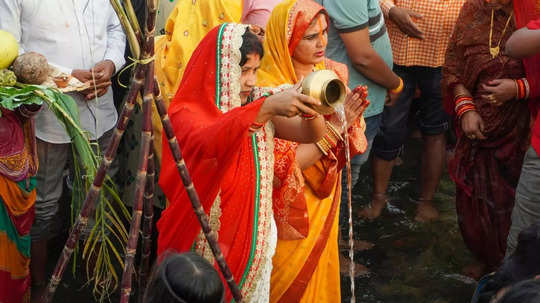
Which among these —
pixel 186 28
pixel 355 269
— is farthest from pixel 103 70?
pixel 355 269

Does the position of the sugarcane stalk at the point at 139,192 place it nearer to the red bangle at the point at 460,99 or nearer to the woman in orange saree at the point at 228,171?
the woman in orange saree at the point at 228,171

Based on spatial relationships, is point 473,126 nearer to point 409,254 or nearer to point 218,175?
point 409,254

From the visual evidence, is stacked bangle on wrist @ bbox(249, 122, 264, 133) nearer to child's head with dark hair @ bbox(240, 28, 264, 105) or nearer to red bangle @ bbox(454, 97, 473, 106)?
child's head with dark hair @ bbox(240, 28, 264, 105)

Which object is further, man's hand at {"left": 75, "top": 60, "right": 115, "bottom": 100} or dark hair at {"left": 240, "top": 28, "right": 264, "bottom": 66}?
man's hand at {"left": 75, "top": 60, "right": 115, "bottom": 100}

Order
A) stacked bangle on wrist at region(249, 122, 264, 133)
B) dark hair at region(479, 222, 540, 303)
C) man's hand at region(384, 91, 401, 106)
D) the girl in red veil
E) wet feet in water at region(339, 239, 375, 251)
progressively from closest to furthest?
dark hair at region(479, 222, 540, 303) → stacked bangle on wrist at region(249, 122, 264, 133) → the girl in red veil → man's hand at region(384, 91, 401, 106) → wet feet in water at region(339, 239, 375, 251)

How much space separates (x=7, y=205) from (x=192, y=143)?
4.71 ft

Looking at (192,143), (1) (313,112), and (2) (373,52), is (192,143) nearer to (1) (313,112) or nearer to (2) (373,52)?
(1) (313,112)

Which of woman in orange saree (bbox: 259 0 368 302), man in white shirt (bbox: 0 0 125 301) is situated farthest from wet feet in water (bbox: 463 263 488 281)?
man in white shirt (bbox: 0 0 125 301)

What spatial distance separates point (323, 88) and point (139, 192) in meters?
0.79

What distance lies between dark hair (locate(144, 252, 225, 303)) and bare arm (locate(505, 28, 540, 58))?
2.56 m

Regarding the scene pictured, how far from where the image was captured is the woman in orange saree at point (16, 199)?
378 centimetres

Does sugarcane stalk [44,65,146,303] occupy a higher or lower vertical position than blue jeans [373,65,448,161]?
higher

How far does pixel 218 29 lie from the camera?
3.14 metres

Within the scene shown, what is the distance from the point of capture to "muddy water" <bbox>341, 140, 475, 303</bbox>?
4770 millimetres
